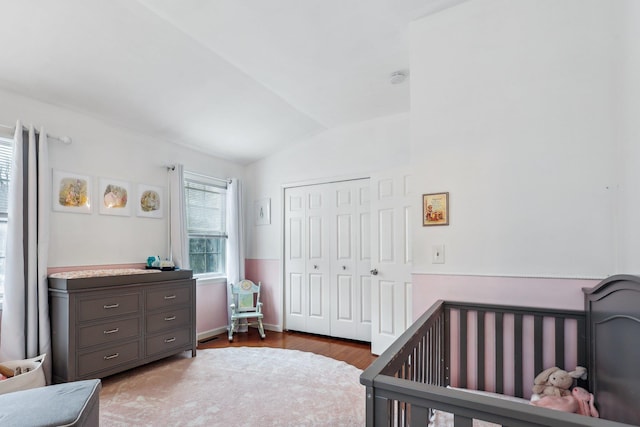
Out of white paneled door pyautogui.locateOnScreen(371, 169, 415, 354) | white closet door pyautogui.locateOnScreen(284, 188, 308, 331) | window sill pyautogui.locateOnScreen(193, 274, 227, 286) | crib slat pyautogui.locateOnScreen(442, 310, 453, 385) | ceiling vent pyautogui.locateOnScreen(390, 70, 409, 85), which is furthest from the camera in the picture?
white closet door pyautogui.locateOnScreen(284, 188, 308, 331)

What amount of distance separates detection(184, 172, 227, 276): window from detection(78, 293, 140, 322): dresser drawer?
3.87ft

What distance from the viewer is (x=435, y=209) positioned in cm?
219

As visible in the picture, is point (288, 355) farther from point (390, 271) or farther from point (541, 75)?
point (541, 75)

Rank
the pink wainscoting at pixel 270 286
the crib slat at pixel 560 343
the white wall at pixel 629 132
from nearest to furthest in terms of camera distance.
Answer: the white wall at pixel 629 132 < the crib slat at pixel 560 343 < the pink wainscoting at pixel 270 286

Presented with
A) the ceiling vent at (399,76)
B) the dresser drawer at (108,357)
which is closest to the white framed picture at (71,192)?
the dresser drawer at (108,357)

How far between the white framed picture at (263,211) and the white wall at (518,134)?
2721 mm

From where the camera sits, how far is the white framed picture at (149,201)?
3.50 metres

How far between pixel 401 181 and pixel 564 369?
207cm

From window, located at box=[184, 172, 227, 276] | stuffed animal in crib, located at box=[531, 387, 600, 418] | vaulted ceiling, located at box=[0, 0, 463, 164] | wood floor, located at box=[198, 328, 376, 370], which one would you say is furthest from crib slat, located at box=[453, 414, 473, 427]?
window, located at box=[184, 172, 227, 276]

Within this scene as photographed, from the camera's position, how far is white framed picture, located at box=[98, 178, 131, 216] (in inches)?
125

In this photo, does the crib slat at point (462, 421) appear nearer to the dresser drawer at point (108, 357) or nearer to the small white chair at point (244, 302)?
the dresser drawer at point (108, 357)

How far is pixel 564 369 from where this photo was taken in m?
1.76

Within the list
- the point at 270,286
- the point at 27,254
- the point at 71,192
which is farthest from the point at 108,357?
the point at 270,286

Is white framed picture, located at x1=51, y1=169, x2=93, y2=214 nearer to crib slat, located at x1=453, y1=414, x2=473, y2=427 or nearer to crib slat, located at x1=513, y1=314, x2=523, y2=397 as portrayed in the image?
crib slat, located at x1=453, y1=414, x2=473, y2=427
